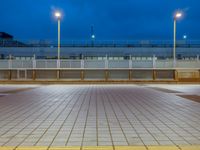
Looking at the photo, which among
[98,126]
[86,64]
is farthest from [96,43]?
[98,126]

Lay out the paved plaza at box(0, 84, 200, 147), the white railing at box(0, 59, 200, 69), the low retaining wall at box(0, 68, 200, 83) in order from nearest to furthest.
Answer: the paved plaza at box(0, 84, 200, 147) < the low retaining wall at box(0, 68, 200, 83) < the white railing at box(0, 59, 200, 69)

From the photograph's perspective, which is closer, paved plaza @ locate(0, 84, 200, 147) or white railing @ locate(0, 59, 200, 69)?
paved plaza @ locate(0, 84, 200, 147)

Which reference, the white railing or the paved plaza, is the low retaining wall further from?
the paved plaza

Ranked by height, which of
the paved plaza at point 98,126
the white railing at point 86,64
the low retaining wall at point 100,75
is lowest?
the paved plaza at point 98,126

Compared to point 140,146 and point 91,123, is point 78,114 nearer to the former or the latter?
point 91,123

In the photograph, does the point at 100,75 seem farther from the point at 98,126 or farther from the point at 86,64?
the point at 98,126

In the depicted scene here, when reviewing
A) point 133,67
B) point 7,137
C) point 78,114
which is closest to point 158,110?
point 78,114

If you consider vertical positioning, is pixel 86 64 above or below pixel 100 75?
above

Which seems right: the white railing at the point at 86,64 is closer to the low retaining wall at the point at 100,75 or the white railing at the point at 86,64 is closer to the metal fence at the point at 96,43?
the low retaining wall at the point at 100,75

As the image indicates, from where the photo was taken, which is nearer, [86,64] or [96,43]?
[86,64]

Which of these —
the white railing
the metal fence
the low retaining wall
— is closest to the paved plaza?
the low retaining wall

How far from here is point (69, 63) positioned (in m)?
28.4

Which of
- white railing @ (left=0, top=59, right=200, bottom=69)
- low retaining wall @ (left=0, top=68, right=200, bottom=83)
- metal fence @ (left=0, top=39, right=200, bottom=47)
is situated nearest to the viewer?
low retaining wall @ (left=0, top=68, right=200, bottom=83)

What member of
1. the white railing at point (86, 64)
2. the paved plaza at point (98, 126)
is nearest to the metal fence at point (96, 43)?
the white railing at point (86, 64)
